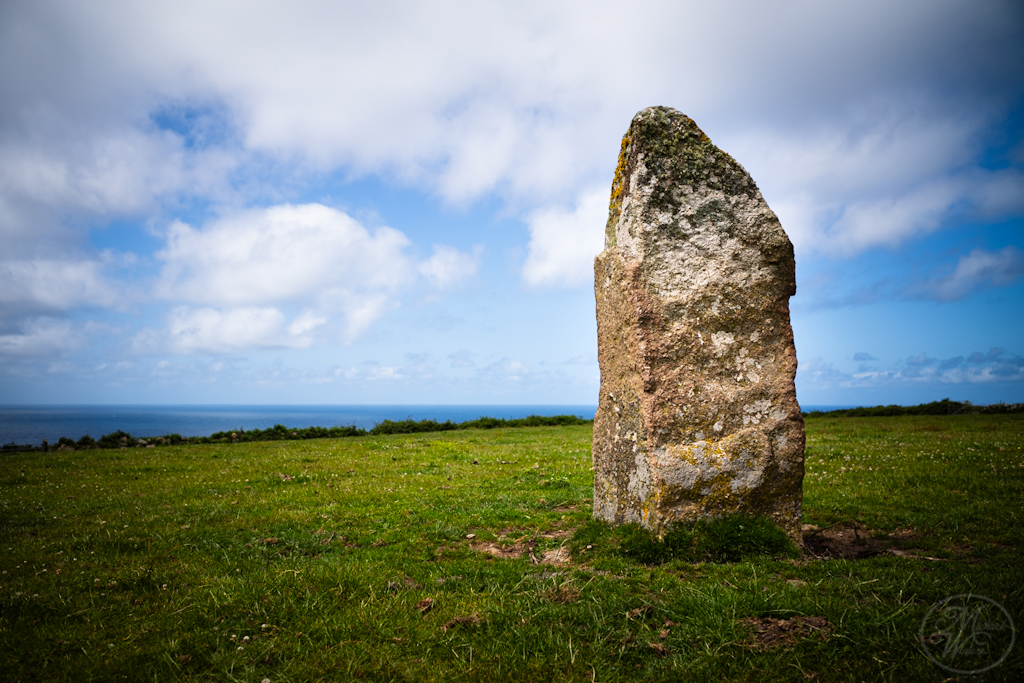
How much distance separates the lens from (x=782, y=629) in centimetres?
503

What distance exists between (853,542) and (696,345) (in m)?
4.25

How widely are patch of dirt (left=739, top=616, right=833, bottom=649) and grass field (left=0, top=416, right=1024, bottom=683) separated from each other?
21 mm

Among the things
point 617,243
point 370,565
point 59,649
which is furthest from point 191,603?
point 617,243

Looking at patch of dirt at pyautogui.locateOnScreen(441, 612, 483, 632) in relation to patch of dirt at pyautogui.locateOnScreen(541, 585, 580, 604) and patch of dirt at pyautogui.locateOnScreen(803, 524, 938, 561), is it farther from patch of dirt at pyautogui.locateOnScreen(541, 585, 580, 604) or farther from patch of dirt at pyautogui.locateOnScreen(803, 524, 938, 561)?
patch of dirt at pyautogui.locateOnScreen(803, 524, 938, 561)

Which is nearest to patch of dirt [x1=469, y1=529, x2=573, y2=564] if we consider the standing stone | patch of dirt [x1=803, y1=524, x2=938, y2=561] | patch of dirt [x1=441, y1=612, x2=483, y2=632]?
the standing stone

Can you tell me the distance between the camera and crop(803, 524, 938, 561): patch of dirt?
7.45 m

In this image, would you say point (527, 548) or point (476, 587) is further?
point (527, 548)

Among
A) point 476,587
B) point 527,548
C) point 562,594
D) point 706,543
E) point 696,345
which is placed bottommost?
point 527,548

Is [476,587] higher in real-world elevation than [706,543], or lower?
lower

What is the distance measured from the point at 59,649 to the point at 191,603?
122cm

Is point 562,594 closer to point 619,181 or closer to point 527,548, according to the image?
point 527,548

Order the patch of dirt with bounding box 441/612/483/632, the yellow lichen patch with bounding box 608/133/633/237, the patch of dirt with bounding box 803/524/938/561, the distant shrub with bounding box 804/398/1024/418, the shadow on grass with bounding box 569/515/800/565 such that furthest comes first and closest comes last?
the distant shrub with bounding box 804/398/1024/418, the yellow lichen patch with bounding box 608/133/633/237, the patch of dirt with bounding box 803/524/938/561, the shadow on grass with bounding box 569/515/800/565, the patch of dirt with bounding box 441/612/483/632

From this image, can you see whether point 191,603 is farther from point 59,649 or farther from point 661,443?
point 661,443

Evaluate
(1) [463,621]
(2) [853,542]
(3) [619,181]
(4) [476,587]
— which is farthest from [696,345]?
(1) [463,621]
